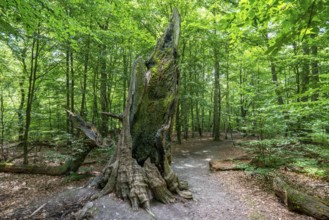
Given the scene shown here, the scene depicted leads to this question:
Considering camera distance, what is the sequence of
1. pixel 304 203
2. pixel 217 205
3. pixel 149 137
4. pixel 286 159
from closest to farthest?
pixel 304 203 < pixel 217 205 < pixel 149 137 < pixel 286 159

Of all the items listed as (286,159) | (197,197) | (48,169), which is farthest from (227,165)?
(48,169)

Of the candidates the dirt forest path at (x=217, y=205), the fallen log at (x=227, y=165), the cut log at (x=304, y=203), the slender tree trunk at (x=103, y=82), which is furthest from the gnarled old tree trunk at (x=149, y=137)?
the slender tree trunk at (x=103, y=82)

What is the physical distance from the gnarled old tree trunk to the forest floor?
370mm

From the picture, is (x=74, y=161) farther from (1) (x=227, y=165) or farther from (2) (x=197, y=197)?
(1) (x=227, y=165)

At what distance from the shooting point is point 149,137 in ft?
19.7

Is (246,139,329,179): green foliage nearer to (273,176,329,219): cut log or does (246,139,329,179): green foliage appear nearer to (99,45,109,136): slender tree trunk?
(273,176,329,219): cut log

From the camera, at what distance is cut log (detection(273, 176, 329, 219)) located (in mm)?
4168

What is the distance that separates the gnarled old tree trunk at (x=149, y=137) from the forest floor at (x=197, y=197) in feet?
1.21

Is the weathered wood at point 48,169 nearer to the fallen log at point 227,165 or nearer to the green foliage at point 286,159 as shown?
the fallen log at point 227,165

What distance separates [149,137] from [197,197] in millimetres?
2213

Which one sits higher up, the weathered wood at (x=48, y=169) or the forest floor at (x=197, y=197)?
the weathered wood at (x=48, y=169)

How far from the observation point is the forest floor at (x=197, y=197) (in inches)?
173

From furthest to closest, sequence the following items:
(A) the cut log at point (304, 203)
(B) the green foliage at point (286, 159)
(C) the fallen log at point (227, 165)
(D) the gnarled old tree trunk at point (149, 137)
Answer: (C) the fallen log at point (227, 165)
(B) the green foliage at point (286, 159)
(D) the gnarled old tree trunk at point (149, 137)
(A) the cut log at point (304, 203)

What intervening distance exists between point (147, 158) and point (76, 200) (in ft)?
6.87
